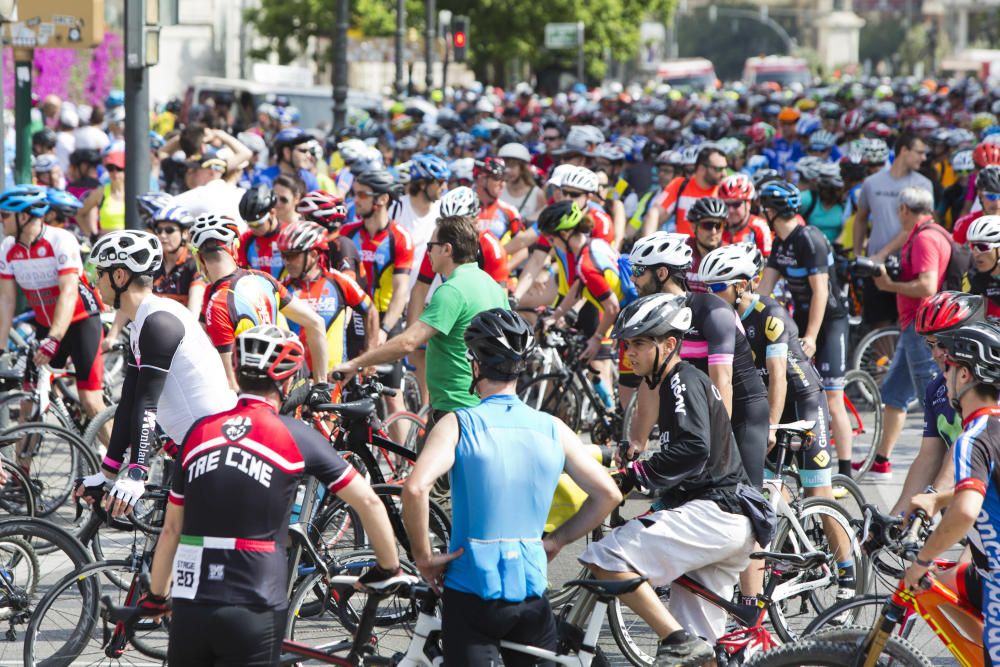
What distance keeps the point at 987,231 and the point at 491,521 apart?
5.26 metres

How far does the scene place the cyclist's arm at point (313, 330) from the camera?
8.12m

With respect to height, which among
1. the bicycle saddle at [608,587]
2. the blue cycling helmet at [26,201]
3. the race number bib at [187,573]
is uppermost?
the blue cycling helmet at [26,201]

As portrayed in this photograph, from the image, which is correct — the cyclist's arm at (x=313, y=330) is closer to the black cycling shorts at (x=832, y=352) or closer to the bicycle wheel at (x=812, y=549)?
the bicycle wheel at (x=812, y=549)

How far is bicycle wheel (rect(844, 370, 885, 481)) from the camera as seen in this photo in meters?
10.4

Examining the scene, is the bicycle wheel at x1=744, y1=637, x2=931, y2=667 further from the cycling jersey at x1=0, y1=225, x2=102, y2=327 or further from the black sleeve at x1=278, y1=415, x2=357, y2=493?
the cycling jersey at x1=0, y1=225, x2=102, y2=327

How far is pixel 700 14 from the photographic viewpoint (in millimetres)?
128500

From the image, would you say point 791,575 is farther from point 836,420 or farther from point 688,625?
point 836,420

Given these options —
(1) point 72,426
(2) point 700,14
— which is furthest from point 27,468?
(2) point 700,14

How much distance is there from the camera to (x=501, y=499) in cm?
486

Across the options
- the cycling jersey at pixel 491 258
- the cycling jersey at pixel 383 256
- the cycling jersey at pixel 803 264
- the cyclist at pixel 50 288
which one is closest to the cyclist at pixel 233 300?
the cyclist at pixel 50 288

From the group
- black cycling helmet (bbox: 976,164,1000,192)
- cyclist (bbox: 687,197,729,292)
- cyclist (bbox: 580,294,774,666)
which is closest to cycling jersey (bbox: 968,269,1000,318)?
black cycling helmet (bbox: 976,164,1000,192)

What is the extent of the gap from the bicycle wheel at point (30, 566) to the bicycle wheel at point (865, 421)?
220 inches

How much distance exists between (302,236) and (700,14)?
408ft

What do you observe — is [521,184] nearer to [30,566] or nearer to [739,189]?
[739,189]
